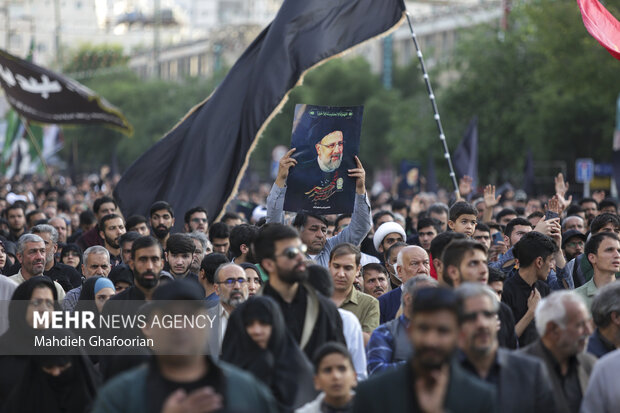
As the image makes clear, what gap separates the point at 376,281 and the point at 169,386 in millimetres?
4447

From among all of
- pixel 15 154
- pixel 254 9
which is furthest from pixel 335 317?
pixel 254 9

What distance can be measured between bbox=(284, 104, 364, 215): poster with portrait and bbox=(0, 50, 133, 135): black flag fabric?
797 cm

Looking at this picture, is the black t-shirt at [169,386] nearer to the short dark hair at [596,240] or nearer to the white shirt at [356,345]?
the white shirt at [356,345]

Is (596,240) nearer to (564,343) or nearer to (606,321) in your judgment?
(606,321)

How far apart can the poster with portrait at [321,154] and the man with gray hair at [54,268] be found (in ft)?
6.90

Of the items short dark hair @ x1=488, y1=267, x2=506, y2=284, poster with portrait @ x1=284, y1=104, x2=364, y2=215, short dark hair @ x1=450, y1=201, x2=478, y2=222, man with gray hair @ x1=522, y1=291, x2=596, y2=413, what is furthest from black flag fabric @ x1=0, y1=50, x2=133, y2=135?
man with gray hair @ x1=522, y1=291, x2=596, y2=413

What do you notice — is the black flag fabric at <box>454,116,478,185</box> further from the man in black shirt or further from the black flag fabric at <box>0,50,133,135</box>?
the man in black shirt

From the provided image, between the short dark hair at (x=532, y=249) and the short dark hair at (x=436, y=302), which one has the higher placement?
the short dark hair at (x=532, y=249)

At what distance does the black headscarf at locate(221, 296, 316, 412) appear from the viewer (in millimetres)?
5578

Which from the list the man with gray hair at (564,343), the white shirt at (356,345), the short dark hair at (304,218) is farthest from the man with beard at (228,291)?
the short dark hair at (304,218)

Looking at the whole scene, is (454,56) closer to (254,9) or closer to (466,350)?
(466,350)

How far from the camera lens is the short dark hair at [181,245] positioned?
29.4ft

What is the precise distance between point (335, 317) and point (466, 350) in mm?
1024

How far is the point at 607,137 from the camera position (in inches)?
1318
